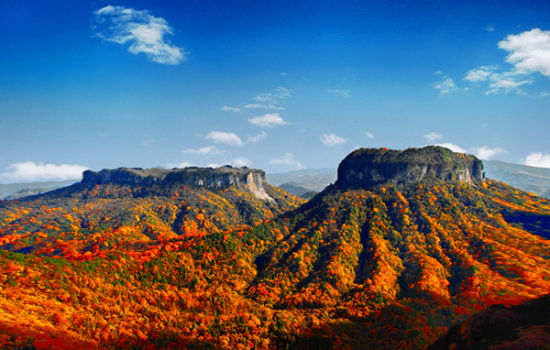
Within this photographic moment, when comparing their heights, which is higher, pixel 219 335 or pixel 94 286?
pixel 94 286

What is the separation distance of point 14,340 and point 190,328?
82.8 metres

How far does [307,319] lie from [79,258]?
503 ft

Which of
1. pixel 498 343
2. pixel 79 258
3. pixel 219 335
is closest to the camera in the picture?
pixel 498 343

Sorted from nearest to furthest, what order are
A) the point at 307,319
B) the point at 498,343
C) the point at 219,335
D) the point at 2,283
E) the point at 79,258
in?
the point at 498,343
the point at 2,283
the point at 219,335
the point at 307,319
the point at 79,258

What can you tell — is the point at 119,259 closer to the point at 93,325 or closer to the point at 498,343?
the point at 93,325

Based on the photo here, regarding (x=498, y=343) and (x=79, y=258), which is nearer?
(x=498, y=343)

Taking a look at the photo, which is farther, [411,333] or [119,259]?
[119,259]

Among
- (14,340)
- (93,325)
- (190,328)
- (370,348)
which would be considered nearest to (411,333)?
(370,348)

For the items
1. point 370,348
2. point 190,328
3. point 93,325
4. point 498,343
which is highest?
point 498,343

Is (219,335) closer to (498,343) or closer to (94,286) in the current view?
(94,286)

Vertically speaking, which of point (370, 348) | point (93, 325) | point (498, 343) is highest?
point (498, 343)

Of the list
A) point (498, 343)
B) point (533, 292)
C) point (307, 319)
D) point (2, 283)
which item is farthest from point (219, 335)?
point (533, 292)

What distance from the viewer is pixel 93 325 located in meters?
126

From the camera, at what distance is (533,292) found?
7013 inches
